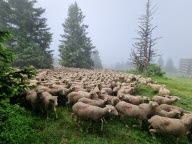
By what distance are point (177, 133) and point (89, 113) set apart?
4.14m

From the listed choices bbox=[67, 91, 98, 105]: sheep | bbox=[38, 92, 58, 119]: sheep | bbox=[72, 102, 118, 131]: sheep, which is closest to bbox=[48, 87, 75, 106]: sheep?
bbox=[67, 91, 98, 105]: sheep

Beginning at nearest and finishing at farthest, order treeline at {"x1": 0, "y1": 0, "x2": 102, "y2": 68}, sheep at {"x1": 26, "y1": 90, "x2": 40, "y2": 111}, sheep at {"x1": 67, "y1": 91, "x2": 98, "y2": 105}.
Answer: sheep at {"x1": 26, "y1": 90, "x2": 40, "y2": 111}, sheep at {"x1": 67, "y1": 91, "x2": 98, "y2": 105}, treeline at {"x1": 0, "y1": 0, "x2": 102, "y2": 68}

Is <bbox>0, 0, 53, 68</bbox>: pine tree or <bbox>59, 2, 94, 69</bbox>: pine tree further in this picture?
<bbox>59, 2, 94, 69</bbox>: pine tree

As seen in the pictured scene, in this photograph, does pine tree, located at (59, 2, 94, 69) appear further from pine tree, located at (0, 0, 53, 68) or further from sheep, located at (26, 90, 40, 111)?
sheep, located at (26, 90, 40, 111)

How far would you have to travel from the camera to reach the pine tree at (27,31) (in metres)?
36.4

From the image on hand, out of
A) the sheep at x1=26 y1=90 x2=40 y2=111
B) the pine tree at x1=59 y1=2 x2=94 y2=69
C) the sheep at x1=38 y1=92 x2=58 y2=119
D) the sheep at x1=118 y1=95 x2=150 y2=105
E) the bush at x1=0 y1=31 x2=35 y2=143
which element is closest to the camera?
the bush at x1=0 y1=31 x2=35 y2=143

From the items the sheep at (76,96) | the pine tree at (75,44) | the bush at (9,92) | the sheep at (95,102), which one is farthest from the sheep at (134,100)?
the pine tree at (75,44)

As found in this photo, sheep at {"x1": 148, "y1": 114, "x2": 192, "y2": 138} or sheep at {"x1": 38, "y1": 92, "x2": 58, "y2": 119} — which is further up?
sheep at {"x1": 38, "y1": 92, "x2": 58, "y2": 119}

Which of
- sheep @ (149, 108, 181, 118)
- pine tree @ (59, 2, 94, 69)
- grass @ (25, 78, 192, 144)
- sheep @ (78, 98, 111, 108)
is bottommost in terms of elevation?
grass @ (25, 78, 192, 144)

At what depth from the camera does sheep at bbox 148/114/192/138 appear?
11.0 m

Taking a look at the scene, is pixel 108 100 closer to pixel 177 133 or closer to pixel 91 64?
pixel 177 133

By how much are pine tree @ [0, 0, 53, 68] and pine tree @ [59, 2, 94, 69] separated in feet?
30.9

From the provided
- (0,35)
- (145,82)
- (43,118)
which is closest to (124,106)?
(43,118)

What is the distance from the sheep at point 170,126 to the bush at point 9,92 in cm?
569
